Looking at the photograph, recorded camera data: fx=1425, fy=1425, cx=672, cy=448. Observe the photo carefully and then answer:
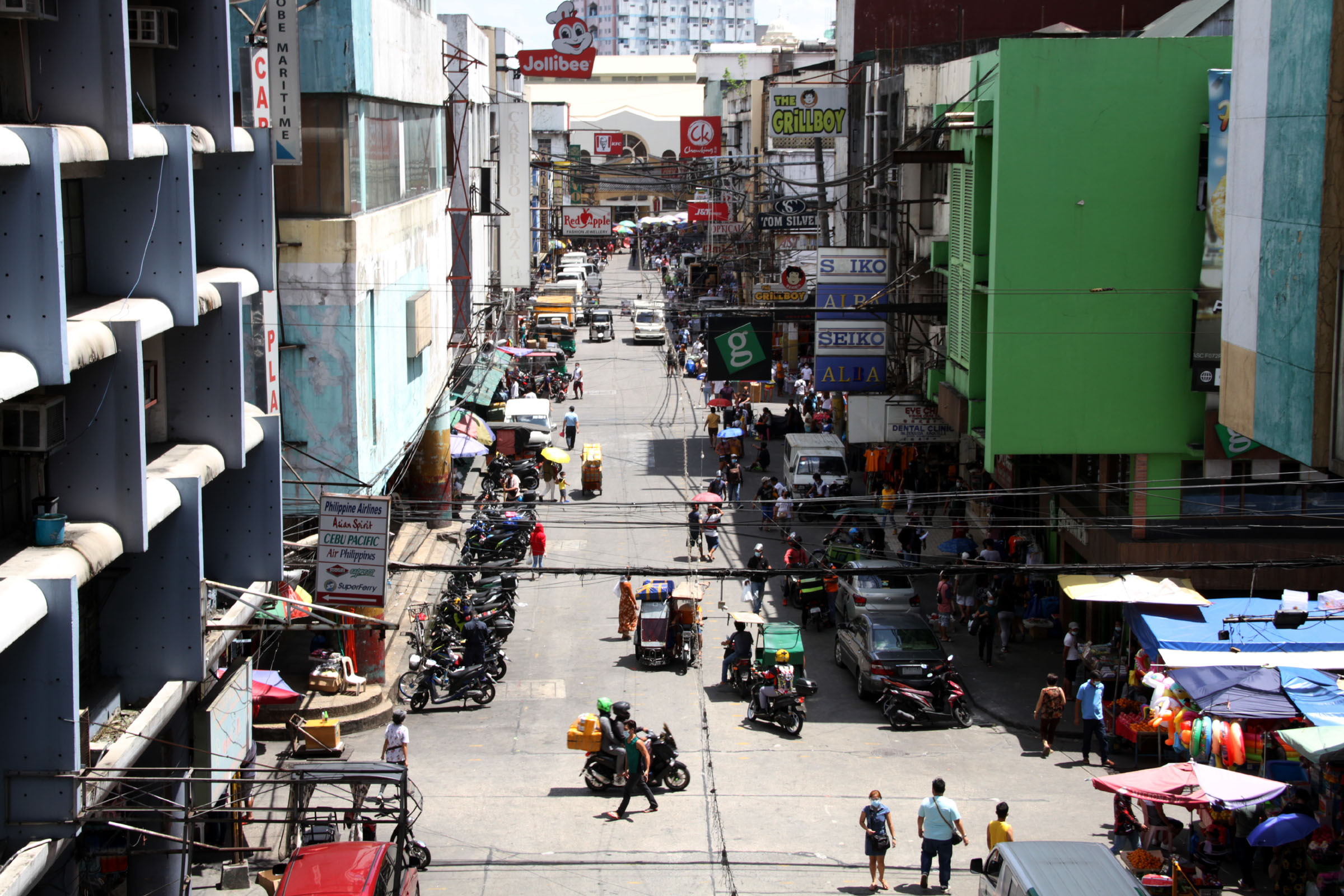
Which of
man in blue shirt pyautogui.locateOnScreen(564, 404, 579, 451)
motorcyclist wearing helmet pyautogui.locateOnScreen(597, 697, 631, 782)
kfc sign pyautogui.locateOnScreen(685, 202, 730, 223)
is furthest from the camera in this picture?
kfc sign pyautogui.locateOnScreen(685, 202, 730, 223)

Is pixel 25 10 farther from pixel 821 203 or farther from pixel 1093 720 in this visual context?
pixel 821 203

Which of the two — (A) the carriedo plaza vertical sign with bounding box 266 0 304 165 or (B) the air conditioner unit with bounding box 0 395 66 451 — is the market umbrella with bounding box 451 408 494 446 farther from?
(B) the air conditioner unit with bounding box 0 395 66 451

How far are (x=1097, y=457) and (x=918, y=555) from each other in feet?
12.8

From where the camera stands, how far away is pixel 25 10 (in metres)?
9.82

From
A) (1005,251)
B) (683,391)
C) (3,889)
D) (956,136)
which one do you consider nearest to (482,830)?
(3,889)

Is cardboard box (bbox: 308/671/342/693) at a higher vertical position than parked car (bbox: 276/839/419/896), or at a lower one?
lower

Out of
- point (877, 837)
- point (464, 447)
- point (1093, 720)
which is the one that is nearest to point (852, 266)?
point (464, 447)

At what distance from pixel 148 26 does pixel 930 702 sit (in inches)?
550

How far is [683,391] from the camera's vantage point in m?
53.5

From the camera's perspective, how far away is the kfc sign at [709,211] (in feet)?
217

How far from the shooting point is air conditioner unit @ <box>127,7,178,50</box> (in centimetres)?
1305

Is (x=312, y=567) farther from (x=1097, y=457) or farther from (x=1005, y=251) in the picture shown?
(x=1097, y=457)

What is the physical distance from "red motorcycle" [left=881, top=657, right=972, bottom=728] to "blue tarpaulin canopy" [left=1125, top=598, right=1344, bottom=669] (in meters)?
2.91

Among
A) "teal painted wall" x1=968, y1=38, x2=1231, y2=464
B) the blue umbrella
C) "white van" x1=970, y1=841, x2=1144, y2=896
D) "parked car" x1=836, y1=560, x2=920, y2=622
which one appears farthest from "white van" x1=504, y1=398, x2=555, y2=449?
"white van" x1=970, y1=841, x2=1144, y2=896
